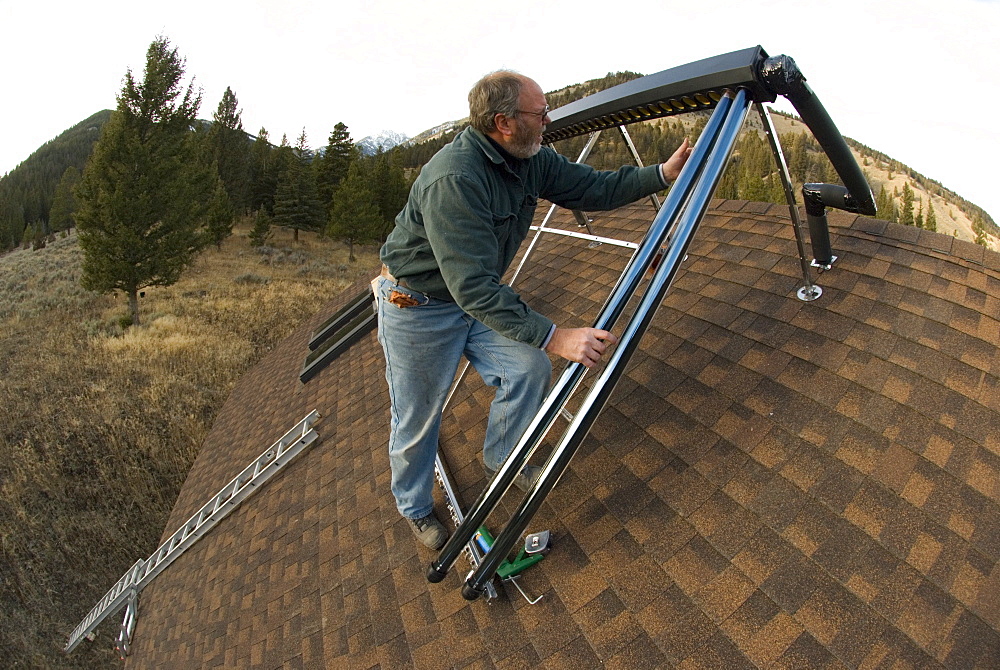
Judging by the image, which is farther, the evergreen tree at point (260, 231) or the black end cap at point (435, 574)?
the evergreen tree at point (260, 231)

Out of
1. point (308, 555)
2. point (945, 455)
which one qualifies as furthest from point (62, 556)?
point (945, 455)

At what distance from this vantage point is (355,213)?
35.3 metres

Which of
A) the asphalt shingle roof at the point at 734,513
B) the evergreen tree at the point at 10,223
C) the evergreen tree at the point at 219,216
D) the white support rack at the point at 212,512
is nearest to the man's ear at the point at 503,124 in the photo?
the asphalt shingle roof at the point at 734,513

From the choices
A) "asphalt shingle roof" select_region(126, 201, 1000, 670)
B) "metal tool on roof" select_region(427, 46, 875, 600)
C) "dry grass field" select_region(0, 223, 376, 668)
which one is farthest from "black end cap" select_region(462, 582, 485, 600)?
"dry grass field" select_region(0, 223, 376, 668)

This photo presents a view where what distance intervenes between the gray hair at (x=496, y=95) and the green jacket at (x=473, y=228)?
91mm

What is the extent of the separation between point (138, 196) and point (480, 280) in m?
24.9

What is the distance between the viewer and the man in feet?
6.53

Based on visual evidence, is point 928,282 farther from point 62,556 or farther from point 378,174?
point 378,174

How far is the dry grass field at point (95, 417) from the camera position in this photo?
783 cm

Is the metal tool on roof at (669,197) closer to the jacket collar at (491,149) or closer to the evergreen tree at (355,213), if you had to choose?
the jacket collar at (491,149)

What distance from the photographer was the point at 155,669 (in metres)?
3.66

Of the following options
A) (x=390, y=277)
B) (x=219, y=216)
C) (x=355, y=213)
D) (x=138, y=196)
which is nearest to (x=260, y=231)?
(x=219, y=216)

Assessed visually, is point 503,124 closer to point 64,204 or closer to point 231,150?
point 231,150

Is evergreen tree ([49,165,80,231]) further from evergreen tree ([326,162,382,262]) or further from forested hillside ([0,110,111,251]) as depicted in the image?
evergreen tree ([326,162,382,262])
